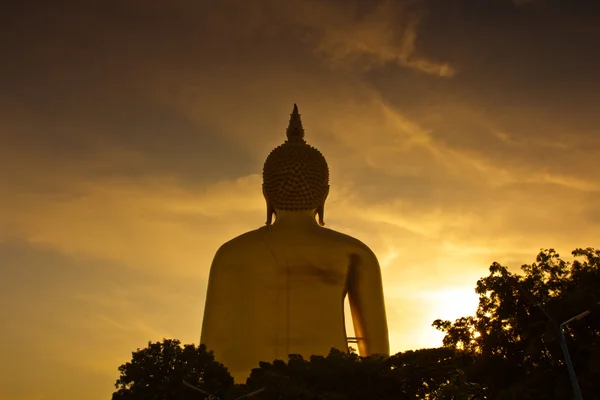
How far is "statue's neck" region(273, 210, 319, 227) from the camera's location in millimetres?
19328

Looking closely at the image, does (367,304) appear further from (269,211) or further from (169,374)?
(169,374)

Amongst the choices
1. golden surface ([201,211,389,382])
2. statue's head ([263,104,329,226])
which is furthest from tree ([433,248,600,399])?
statue's head ([263,104,329,226])

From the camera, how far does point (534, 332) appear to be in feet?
54.5

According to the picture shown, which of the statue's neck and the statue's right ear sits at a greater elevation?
the statue's right ear

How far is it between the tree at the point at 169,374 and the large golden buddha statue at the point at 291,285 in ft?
8.67

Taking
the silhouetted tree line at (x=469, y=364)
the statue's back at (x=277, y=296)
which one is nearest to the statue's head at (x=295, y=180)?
the statue's back at (x=277, y=296)

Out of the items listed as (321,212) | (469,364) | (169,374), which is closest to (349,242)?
(321,212)

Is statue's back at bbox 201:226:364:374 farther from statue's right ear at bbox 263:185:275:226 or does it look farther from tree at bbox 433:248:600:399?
tree at bbox 433:248:600:399

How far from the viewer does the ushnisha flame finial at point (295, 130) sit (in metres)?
20.5

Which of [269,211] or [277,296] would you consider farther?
[269,211]

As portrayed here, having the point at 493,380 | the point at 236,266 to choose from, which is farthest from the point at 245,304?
the point at 493,380

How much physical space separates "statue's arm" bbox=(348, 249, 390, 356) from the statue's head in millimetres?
2019

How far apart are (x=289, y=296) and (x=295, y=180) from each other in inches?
138

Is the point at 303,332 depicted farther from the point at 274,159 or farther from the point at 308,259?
the point at 274,159
